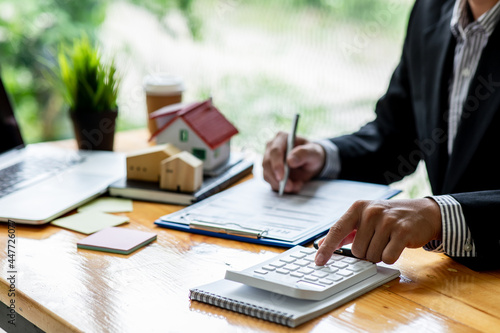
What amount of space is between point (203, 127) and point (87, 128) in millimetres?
374

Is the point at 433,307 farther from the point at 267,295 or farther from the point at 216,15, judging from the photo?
the point at 216,15

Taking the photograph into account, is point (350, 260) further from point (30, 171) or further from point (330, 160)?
point (30, 171)

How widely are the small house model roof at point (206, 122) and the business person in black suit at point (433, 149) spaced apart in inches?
5.3

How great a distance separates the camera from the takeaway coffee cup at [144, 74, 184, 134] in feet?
5.57

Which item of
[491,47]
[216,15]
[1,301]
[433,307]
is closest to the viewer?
[433,307]

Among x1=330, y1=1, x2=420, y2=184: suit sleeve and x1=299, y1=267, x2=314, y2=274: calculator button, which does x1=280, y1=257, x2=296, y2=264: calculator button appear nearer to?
x1=299, y1=267, x2=314, y2=274: calculator button

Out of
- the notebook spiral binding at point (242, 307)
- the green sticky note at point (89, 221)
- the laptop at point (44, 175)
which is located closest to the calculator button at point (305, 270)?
the notebook spiral binding at point (242, 307)

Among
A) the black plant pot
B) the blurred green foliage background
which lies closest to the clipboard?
the black plant pot

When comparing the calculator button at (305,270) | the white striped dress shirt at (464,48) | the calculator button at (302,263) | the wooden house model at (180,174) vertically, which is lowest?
the calculator button at (305,270)

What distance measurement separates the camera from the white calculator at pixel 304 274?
0.78 m

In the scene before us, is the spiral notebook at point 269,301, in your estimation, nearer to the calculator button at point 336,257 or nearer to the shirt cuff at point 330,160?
the calculator button at point 336,257

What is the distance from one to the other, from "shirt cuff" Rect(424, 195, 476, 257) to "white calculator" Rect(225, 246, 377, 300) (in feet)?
0.44

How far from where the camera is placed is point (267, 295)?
803 mm

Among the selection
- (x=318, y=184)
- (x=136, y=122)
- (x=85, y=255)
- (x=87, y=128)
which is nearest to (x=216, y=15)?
(x=136, y=122)
